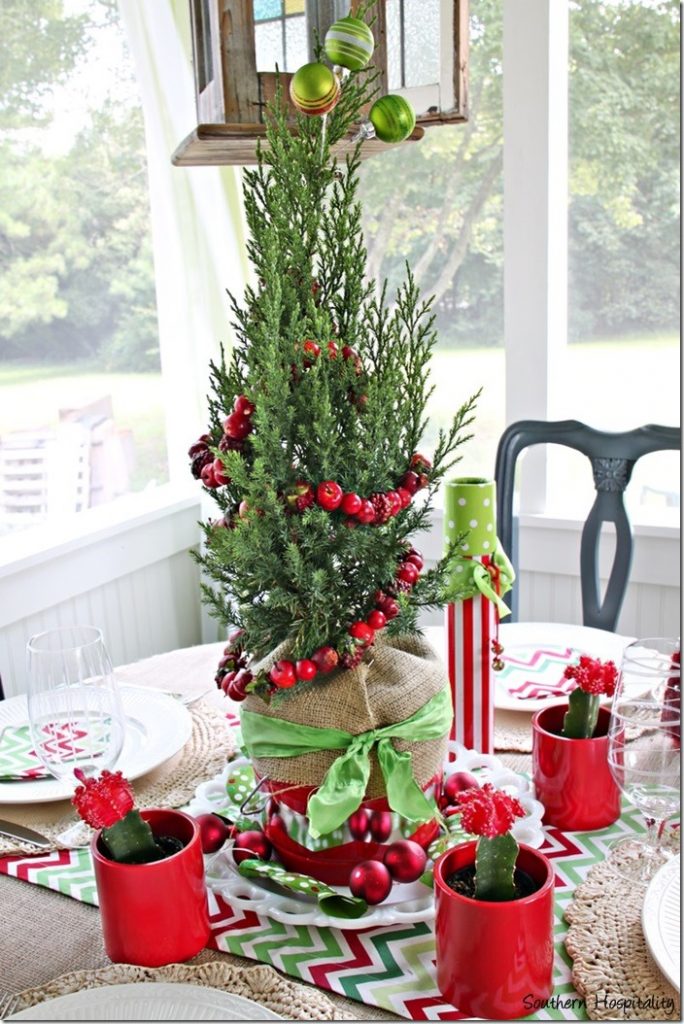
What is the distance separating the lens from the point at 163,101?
2133mm

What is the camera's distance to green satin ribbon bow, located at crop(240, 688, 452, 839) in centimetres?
79

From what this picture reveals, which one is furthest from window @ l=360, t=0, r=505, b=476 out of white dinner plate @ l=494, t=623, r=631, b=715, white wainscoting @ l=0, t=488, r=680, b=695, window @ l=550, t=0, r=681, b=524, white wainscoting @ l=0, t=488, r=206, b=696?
white dinner plate @ l=494, t=623, r=631, b=715

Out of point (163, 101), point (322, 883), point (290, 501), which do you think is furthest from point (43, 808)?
point (163, 101)

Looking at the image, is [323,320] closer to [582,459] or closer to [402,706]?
[402,706]

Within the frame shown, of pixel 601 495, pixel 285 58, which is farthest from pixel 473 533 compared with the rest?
pixel 601 495

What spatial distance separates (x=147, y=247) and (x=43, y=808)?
5.32ft

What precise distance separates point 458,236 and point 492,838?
189 centimetres

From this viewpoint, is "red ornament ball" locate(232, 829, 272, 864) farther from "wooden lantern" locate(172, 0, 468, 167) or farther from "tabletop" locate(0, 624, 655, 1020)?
"wooden lantern" locate(172, 0, 468, 167)

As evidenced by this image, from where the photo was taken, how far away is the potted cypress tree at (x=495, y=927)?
0.67 metres

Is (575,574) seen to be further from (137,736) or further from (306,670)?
(306,670)

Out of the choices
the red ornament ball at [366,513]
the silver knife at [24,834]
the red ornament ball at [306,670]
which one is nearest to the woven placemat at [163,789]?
the silver knife at [24,834]

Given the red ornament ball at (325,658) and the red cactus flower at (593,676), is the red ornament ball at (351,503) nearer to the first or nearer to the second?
the red ornament ball at (325,658)

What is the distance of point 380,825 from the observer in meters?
0.82

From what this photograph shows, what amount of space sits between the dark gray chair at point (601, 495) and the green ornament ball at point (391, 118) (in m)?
1.00
